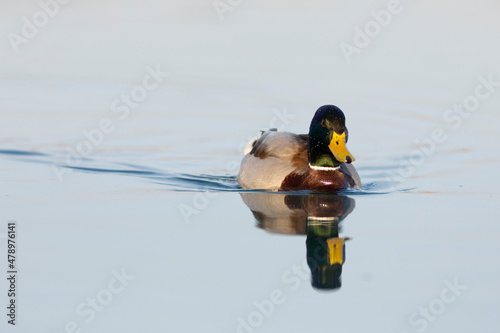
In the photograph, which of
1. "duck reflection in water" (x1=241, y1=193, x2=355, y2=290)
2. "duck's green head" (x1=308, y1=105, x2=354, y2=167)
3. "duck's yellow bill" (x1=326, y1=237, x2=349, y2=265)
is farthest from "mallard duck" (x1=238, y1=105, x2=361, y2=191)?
"duck's yellow bill" (x1=326, y1=237, x2=349, y2=265)

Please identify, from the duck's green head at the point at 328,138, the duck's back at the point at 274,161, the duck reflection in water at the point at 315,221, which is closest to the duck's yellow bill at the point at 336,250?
the duck reflection in water at the point at 315,221

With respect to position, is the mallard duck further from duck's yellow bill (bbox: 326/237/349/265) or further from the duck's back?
duck's yellow bill (bbox: 326/237/349/265)

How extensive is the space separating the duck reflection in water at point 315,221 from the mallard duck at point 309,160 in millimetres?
200

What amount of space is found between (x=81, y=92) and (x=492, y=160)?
701cm

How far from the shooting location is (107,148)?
1314 cm

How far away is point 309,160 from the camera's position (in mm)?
11281

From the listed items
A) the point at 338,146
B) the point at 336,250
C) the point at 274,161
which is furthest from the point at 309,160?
the point at 336,250

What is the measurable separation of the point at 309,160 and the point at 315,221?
1906 millimetres

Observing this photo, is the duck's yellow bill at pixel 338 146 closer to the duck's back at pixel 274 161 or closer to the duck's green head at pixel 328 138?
the duck's green head at pixel 328 138

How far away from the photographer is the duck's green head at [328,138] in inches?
426

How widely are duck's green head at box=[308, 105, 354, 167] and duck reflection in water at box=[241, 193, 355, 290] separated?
0.48 meters

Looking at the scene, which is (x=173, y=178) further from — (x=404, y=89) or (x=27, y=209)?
(x=404, y=89)

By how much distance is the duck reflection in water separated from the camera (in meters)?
7.80

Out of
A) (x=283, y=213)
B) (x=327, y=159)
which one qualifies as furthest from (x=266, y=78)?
(x=283, y=213)
